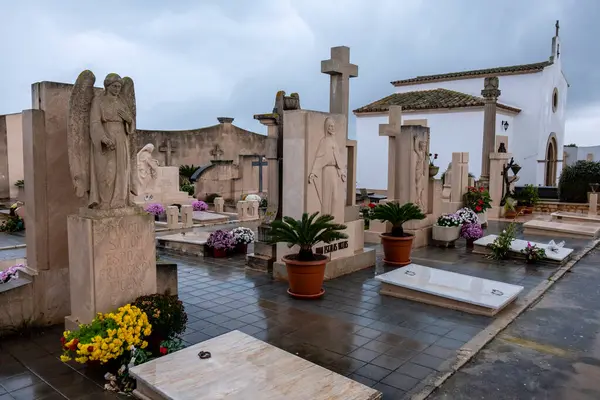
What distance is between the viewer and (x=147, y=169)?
54.0 feet

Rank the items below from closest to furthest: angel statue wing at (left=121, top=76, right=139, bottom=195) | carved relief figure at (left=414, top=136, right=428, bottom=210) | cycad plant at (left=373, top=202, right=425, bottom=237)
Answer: angel statue wing at (left=121, top=76, right=139, bottom=195)
cycad plant at (left=373, top=202, right=425, bottom=237)
carved relief figure at (left=414, top=136, right=428, bottom=210)

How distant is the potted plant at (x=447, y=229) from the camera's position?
10.8 meters

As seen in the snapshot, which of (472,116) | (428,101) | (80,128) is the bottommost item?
(80,128)

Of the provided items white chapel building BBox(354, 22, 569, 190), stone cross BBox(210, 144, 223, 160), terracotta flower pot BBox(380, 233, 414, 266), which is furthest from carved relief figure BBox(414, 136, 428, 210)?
stone cross BBox(210, 144, 223, 160)

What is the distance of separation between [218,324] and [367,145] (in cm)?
2124

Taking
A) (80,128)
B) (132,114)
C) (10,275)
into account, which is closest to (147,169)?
(10,275)

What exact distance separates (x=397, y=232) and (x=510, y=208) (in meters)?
8.88

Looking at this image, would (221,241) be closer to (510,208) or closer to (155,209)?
(155,209)

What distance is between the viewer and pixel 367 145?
25.9 metres

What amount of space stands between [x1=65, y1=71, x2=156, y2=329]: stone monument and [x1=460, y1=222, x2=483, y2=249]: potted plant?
26.6 feet

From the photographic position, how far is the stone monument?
184 inches

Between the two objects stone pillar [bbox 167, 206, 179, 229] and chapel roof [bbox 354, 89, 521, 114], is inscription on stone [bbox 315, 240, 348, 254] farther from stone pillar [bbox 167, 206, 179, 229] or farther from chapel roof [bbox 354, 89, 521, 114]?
chapel roof [bbox 354, 89, 521, 114]

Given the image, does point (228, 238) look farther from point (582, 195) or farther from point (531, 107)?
point (531, 107)

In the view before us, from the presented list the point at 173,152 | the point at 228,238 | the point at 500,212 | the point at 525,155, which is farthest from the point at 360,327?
the point at 525,155
